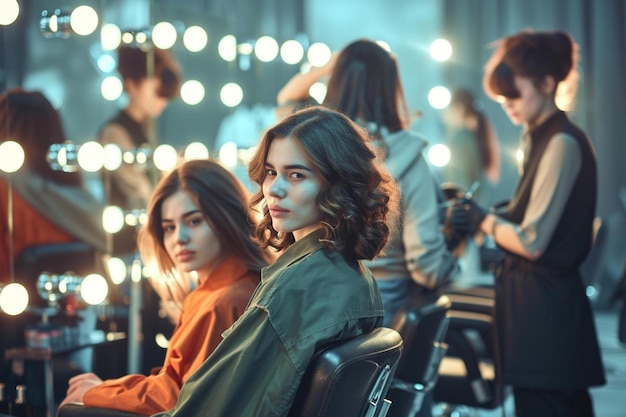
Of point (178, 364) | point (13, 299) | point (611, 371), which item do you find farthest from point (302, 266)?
point (611, 371)

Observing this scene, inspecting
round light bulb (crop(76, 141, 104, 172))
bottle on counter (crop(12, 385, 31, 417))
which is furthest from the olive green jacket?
round light bulb (crop(76, 141, 104, 172))

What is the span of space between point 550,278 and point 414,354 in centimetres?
55

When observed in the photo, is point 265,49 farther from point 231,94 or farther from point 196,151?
point 196,151

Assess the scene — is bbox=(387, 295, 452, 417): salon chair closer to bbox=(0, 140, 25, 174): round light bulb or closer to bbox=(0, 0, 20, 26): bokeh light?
bbox=(0, 140, 25, 174): round light bulb

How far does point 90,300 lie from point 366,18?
1766 millimetres

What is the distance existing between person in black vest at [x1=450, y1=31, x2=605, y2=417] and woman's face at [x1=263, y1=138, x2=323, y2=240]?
3.45 feet

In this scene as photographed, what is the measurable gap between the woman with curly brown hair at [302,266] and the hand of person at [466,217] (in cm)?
98

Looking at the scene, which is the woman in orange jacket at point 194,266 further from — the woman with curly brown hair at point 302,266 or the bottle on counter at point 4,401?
the bottle on counter at point 4,401

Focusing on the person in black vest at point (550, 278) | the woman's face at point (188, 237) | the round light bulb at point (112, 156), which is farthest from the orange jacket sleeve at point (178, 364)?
the person in black vest at point (550, 278)

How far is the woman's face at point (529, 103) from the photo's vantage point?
7.89ft

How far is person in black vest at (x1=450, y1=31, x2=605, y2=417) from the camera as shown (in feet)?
7.53

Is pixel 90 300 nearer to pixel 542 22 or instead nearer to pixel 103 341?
pixel 103 341

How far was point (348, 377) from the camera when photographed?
1237 mm

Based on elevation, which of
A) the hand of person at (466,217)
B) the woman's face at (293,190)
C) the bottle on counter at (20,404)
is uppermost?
the woman's face at (293,190)
